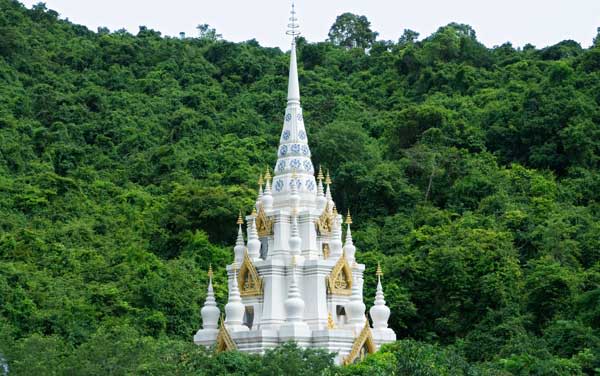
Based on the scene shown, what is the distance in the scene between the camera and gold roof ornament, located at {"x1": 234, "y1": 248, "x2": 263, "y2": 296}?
99.0 feet

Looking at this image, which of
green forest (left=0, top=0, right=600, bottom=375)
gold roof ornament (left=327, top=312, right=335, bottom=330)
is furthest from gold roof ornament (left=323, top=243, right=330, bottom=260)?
green forest (left=0, top=0, right=600, bottom=375)

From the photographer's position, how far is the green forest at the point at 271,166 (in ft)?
113

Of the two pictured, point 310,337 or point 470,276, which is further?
point 470,276

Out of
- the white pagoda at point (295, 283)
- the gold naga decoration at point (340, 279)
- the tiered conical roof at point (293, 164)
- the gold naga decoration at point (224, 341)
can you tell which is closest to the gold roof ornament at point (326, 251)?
the white pagoda at point (295, 283)

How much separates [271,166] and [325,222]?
24.9 metres

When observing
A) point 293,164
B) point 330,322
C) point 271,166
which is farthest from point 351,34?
point 330,322

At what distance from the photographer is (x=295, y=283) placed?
29.5m

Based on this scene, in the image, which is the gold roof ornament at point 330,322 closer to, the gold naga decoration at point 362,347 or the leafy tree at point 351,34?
the gold naga decoration at point 362,347

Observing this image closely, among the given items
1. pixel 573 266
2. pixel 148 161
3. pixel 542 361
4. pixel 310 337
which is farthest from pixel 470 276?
pixel 148 161

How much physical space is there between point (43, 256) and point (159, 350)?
16164 mm

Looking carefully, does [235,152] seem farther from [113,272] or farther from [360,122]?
[113,272]

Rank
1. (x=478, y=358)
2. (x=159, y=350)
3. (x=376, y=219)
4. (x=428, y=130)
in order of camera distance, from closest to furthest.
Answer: (x=159, y=350) → (x=478, y=358) → (x=376, y=219) → (x=428, y=130)

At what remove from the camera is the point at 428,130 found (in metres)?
54.2

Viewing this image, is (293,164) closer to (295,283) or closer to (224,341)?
(295,283)
